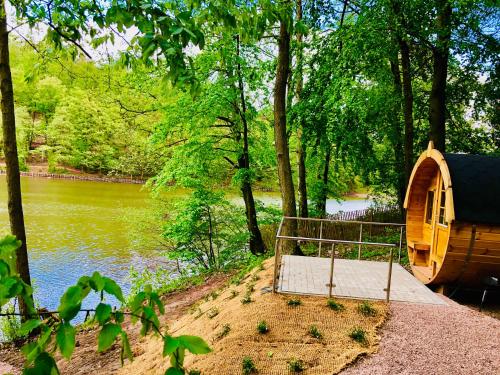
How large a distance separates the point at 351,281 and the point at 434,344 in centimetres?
275

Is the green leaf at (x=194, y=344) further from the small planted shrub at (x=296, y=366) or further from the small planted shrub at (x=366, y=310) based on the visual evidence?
the small planted shrub at (x=366, y=310)

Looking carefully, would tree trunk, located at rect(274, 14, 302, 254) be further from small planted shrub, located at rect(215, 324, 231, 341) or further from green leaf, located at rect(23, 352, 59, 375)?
green leaf, located at rect(23, 352, 59, 375)

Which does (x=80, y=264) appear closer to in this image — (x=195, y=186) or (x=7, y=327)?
(x=195, y=186)

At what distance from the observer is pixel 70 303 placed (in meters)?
1.03

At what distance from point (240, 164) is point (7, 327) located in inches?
412

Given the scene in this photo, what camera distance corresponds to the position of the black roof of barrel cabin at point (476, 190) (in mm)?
7707

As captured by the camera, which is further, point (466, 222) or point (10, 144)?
point (10, 144)

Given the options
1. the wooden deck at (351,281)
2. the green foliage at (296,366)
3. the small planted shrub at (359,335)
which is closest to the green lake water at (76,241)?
the wooden deck at (351,281)

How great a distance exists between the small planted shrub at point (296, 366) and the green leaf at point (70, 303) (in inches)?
170

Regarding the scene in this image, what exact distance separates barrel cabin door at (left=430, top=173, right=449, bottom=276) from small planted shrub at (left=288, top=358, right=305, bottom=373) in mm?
5191

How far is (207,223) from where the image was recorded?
626 inches

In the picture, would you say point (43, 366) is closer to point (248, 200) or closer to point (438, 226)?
point (438, 226)

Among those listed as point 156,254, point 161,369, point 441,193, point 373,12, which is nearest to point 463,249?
point 441,193

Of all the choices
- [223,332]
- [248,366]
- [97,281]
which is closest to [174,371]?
[97,281]
